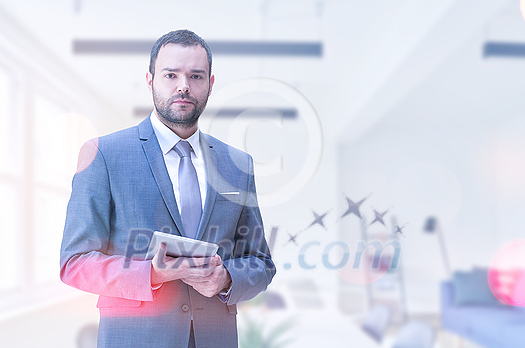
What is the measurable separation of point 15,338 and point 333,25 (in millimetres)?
2923

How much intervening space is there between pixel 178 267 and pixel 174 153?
321 mm

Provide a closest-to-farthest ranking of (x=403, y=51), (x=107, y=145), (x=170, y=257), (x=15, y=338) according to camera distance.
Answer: (x=170, y=257), (x=107, y=145), (x=15, y=338), (x=403, y=51)

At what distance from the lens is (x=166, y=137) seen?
1051mm

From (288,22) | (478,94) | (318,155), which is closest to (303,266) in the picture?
(318,155)

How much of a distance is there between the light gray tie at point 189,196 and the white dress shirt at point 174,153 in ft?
0.03

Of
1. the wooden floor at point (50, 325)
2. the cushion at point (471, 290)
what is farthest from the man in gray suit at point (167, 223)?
the cushion at point (471, 290)

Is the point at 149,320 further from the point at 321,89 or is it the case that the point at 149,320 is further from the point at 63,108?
the point at 321,89

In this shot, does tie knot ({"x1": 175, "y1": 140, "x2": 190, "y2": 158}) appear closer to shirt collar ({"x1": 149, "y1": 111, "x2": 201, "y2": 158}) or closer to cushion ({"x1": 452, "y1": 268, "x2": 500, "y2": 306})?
shirt collar ({"x1": 149, "y1": 111, "x2": 201, "y2": 158})

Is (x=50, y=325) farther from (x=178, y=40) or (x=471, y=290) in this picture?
(x=471, y=290)

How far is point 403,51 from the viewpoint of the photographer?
112 inches

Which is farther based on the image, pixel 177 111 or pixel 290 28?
pixel 290 28

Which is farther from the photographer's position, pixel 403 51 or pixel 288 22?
pixel 288 22

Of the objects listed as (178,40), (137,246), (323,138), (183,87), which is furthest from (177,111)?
(323,138)

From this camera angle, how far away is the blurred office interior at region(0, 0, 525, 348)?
275 centimetres
